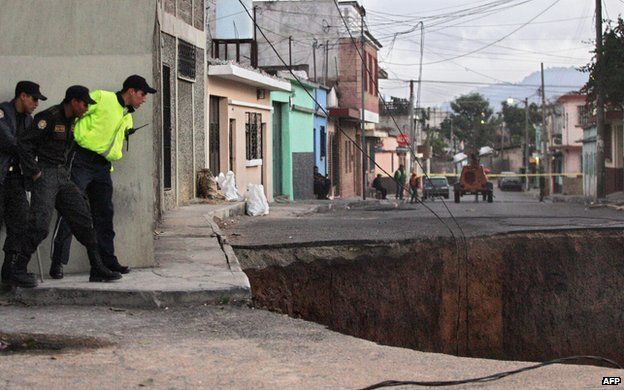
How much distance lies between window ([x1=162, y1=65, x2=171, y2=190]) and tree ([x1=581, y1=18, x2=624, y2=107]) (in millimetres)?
17575

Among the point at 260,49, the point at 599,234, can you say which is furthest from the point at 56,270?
Answer: the point at 260,49

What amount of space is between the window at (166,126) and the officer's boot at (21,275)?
8420 mm

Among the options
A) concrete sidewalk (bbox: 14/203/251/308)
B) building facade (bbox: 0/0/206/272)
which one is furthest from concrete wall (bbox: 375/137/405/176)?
building facade (bbox: 0/0/206/272)

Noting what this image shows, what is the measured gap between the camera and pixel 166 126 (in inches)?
640

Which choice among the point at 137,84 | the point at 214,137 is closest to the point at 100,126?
the point at 137,84

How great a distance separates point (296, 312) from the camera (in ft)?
35.1

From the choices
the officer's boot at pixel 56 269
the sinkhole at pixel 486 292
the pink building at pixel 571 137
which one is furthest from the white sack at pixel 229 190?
the pink building at pixel 571 137

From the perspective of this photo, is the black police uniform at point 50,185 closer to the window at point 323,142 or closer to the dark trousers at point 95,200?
the dark trousers at point 95,200

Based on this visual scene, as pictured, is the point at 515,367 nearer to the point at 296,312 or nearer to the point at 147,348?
the point at 147,348

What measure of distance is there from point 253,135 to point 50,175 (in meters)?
17.1

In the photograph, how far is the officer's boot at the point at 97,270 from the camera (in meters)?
8.03

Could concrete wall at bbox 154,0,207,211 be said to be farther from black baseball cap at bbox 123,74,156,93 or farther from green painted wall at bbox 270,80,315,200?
green painted wall at bbox 270,80,315,200

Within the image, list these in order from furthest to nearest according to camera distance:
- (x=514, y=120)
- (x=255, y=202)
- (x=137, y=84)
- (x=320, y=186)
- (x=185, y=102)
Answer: (x=514, y=120)
(x=320, y=186)
(x=185, y=102)
(x=255, y=202)
(x=137, y=84)

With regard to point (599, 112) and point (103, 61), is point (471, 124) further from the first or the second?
point (103, 61)
